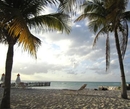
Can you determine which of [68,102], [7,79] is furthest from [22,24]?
[68,102]

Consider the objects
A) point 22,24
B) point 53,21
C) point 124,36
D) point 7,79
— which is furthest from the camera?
point 124,36

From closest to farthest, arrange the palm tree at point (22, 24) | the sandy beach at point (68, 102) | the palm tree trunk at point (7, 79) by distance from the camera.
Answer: the palm tree at point (22, 24) → the palm tree trunk at point (7, 79) → the sandy beach at point (68, 102)

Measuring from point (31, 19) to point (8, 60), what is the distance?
1757 millimetres

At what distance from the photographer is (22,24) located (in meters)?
5.37

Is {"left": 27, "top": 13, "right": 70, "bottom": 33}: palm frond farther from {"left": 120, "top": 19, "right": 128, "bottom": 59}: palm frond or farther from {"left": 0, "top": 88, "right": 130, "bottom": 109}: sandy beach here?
{"left": 0, "top": 88, "right": 130, "bottom": 109}: sandy beach

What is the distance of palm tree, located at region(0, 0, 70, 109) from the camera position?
5562 mm

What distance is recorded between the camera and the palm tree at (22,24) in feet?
18.2

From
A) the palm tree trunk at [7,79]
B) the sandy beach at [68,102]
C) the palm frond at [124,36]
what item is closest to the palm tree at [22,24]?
the palm tree trunk at [7,79]

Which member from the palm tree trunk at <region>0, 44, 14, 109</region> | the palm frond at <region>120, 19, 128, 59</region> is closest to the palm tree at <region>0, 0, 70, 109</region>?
the palm tree trunk at <region>0, 44, 14, 109</region>

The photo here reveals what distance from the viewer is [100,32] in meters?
12.1

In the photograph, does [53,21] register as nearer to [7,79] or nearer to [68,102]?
[7,79]

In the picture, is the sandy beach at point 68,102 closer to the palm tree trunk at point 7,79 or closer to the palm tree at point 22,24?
the palm tree trunk at point 7,79

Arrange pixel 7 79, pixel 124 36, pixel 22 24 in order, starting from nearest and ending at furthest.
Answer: pixel 22 24 → pixel 7 79 → pixel 124 36

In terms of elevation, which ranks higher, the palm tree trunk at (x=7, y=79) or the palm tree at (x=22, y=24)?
the palm tree at (x=22, y=24)
